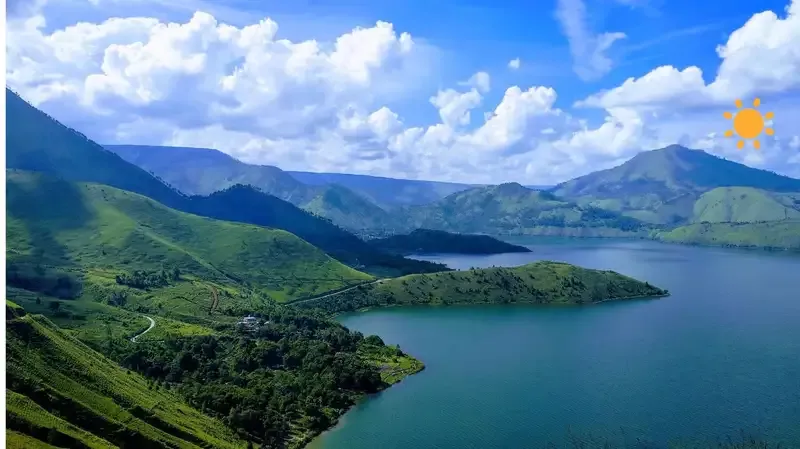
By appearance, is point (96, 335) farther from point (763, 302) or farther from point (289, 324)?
point (763, 302)

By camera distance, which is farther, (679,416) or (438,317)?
(438,317)

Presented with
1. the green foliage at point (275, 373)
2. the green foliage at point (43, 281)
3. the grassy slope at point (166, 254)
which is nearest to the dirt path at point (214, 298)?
the grassy slope at point (166, 254)

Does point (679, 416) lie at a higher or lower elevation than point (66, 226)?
lower

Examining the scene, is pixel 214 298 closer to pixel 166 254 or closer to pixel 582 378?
pixel 166 254

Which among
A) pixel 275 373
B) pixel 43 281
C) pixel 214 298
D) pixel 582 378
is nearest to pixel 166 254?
pixel 214 298

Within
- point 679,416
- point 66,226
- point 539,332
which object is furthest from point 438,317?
point 66,226

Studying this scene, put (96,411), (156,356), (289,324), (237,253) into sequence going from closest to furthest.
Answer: (96,411), (156,356), (289,324), (237,253)
